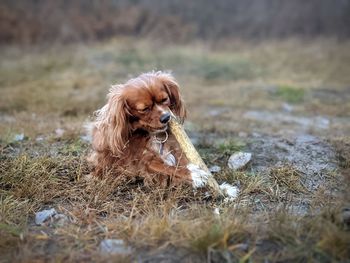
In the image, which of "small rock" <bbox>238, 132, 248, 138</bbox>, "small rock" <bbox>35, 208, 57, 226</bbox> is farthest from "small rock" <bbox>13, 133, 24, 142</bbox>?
"small rock" <bbox>238, 132, 248, 138</bbox>

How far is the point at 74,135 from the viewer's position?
237 inches

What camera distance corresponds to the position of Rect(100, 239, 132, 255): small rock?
328 centimetres

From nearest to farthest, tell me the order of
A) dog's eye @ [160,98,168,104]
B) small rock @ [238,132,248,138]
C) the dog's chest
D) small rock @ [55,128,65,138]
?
dog's eye @ [160,98,168,104]
the dog's chest
small rock @ [55,128,65,138]
small rock @ [238,132,248,138]

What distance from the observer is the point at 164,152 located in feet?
14.2

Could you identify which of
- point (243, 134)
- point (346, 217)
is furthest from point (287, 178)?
point (243, 134)

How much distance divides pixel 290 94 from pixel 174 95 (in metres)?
6.21

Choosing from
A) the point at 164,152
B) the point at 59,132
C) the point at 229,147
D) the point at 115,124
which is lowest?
the point at 59,132

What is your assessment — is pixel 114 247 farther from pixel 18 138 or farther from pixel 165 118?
pixel 18 138

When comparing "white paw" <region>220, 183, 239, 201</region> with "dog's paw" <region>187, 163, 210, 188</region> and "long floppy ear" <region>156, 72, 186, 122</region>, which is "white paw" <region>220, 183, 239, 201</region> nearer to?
"dog's paw" <region>187, 163, 210, 188</region>

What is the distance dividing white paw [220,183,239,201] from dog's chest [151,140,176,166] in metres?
0.52

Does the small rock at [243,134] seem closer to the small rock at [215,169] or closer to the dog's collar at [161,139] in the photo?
the small rock at [215,169]

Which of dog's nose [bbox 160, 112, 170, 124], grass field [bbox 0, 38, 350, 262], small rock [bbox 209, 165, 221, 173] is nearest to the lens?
grass field [bbox 0, 38, 350, 262]

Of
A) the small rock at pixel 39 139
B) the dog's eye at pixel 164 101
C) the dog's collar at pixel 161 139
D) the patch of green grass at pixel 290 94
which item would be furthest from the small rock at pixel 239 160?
the patch of green grass at pixel 290 94

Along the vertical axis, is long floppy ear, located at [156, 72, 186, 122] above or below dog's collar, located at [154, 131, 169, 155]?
above
